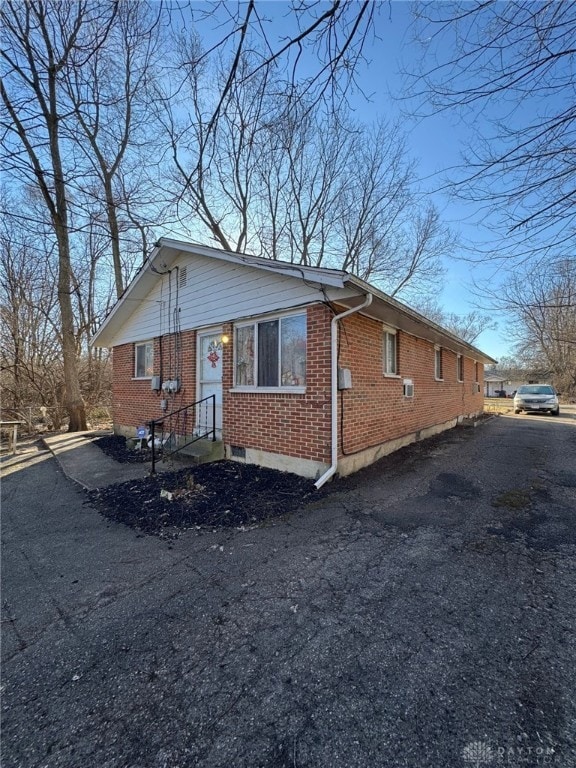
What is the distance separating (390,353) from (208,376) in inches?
162

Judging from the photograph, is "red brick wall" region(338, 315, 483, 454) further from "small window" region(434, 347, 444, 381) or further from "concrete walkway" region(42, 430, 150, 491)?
"concrete walkway" region(42, 430, 150, 491)

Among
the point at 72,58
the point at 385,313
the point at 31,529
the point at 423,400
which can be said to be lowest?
the point at 31,529

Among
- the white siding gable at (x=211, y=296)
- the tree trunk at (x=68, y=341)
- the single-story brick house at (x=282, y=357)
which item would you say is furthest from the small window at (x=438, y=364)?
the tree trunk at (x=68, y=341)

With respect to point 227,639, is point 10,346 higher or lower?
higher

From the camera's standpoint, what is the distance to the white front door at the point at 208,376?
7.47 m

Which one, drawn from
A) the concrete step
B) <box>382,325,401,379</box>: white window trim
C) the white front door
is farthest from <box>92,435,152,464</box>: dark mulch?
<box>382,325,401,379</box>: white window trim

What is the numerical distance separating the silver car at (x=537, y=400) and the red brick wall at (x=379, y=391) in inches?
395

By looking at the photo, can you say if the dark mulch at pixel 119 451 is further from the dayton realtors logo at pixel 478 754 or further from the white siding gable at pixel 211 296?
the dayton realtors logo at pixel 478 754

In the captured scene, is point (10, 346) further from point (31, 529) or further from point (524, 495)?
point (524, 495)

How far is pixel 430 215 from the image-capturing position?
1719 cm

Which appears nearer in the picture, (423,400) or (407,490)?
(407,490)

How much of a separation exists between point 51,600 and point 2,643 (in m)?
0.49

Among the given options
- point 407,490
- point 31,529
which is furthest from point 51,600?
point 407,490

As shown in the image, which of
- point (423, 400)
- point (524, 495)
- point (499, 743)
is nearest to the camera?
point (499, 743)
